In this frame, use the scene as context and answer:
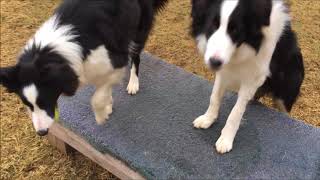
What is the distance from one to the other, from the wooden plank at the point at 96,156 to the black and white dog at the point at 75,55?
21 cm

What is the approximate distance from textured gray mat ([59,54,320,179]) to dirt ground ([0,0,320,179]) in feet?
1.49

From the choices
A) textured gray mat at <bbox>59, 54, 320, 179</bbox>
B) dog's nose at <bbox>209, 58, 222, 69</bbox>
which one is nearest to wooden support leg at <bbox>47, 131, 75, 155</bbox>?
textured gray mat at <bbox>59, 54, 320, 179</bbox>

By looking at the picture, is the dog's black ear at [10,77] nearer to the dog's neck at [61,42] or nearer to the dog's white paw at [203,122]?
the dog's neck at [61,42]

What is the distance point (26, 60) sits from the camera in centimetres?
212

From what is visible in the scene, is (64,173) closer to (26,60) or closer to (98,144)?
(98,144)

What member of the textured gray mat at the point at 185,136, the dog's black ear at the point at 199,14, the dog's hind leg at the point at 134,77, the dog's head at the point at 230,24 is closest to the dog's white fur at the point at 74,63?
the textured gray mat at the point at 185,136

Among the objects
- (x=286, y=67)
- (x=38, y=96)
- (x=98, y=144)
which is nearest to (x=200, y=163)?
(x=98, y=144)

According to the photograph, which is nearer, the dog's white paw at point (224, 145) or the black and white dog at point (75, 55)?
the black and white dog at point (75, 55)

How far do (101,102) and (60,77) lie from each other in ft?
1.68

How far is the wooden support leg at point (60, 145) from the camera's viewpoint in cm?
312

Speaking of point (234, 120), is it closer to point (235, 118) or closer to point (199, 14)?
point (235, 118)

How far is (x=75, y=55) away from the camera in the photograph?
226 cm

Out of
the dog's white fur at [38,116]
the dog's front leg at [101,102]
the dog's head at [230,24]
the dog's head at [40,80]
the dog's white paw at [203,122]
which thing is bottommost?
the dog's white paw at [203,122]

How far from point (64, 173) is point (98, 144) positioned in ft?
1.80
